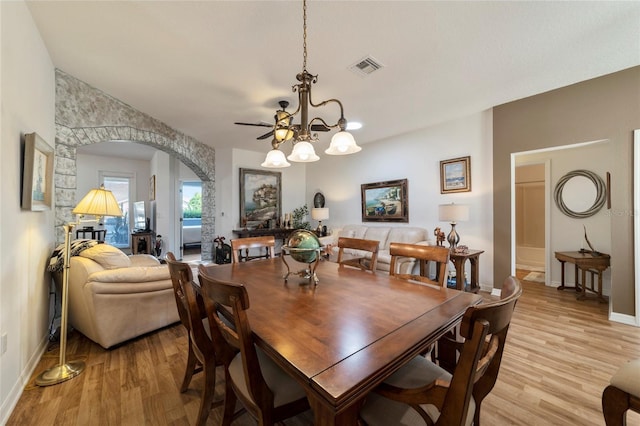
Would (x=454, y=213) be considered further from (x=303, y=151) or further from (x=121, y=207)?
(x=121, y=207)

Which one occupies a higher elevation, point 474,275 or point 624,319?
point 474,275

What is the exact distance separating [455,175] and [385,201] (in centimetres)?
140

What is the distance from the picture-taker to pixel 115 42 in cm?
223

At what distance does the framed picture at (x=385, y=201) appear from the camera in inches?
197

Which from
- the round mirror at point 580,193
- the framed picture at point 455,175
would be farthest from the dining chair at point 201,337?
the round mirror at point 580,193

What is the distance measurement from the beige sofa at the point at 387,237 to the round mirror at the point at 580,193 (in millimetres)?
2105

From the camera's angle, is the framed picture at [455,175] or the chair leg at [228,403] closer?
the chair leg at [228,403]

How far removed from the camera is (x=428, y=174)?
4664 mm

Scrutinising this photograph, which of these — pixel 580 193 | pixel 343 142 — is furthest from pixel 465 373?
pixel 580 193

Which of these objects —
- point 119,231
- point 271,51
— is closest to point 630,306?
point 271,51

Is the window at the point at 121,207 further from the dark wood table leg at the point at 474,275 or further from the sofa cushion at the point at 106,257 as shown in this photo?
the dark wood table leg at the point at 474,275

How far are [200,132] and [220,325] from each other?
4.40 metres

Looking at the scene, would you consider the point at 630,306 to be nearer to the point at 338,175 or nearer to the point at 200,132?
the point at 338,175

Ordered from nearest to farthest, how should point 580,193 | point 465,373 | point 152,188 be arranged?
point 465,373 → point 580,193 → point 152,188
